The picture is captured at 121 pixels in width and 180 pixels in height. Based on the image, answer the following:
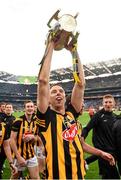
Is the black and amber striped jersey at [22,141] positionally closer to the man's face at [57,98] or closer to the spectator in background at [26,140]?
the spectator in background at [26,140]

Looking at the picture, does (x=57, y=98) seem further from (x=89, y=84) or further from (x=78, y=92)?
(x=89, y=84)

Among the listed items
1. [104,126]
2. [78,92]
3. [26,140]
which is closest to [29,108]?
[26,140]

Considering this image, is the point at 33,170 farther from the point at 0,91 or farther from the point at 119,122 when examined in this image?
the point at 0,91

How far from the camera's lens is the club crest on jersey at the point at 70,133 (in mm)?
3645

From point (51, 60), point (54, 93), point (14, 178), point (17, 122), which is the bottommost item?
point (14, 178)

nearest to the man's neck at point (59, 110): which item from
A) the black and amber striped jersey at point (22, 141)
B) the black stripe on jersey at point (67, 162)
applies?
the black stripe on jersey at point (67, 162)

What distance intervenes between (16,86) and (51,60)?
7928 centimetres

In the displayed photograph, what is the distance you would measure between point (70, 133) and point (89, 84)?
6876 centimetres

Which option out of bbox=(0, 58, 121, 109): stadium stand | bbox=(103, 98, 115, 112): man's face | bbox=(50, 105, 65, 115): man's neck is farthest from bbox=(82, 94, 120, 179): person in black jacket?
bbox=(0, 58, 121, 109): stadium stand

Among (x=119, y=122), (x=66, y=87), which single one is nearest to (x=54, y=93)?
(x=119, y=122)

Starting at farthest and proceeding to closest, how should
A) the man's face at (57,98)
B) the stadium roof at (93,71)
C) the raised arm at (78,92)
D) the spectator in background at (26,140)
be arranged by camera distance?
the stadium roof at (93,71) < the spectator in background at (26,140) < the raised arm at (78,92) < the man's face at (57,98)

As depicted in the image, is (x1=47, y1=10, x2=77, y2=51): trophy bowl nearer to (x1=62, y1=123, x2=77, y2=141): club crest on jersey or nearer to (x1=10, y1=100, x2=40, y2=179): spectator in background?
(x1=62, y1=123, x2=77, y2=141): club crest on jersey

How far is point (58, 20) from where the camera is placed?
3.29m

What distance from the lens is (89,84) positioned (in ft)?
237
